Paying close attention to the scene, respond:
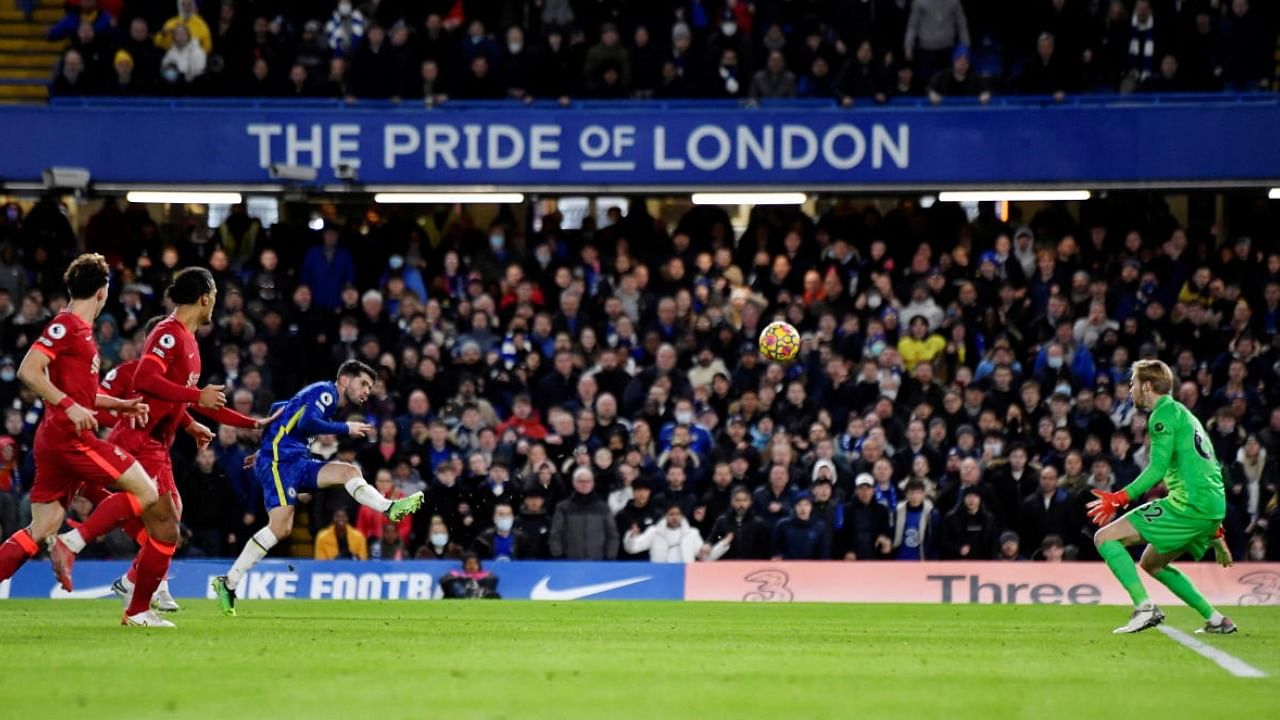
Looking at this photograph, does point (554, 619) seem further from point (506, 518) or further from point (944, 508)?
point (944, 508)

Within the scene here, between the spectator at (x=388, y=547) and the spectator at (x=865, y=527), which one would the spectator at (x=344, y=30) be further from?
the spectator at (x=865, y=527)

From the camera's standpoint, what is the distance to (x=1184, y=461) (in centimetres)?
1206

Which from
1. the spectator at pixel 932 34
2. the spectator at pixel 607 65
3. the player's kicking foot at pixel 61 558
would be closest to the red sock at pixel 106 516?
the player's kicking foot at pixel 61 558

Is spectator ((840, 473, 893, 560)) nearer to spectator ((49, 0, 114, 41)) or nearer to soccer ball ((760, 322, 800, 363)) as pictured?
soccer ball ((760, 322, 800, 363))

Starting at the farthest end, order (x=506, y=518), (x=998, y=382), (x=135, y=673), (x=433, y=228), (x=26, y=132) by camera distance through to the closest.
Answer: (x=433, y=228)
(x=26, y=132)
(x=998, y=382)
(x=506, y=518)
(x=135, y=673)

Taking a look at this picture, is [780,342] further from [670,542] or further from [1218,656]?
[1218,656]

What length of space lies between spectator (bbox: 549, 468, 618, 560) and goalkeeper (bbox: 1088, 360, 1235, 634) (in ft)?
24.1

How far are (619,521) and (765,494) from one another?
5.04 feet

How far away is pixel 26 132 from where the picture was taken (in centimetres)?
2189

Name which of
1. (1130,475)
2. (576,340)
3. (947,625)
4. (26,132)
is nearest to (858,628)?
(947,625)

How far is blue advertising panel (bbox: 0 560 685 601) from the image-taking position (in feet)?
58.4

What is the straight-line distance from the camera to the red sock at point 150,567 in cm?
1106

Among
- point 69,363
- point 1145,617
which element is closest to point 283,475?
point 69,363

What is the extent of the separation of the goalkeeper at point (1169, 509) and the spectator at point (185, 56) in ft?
46.1
